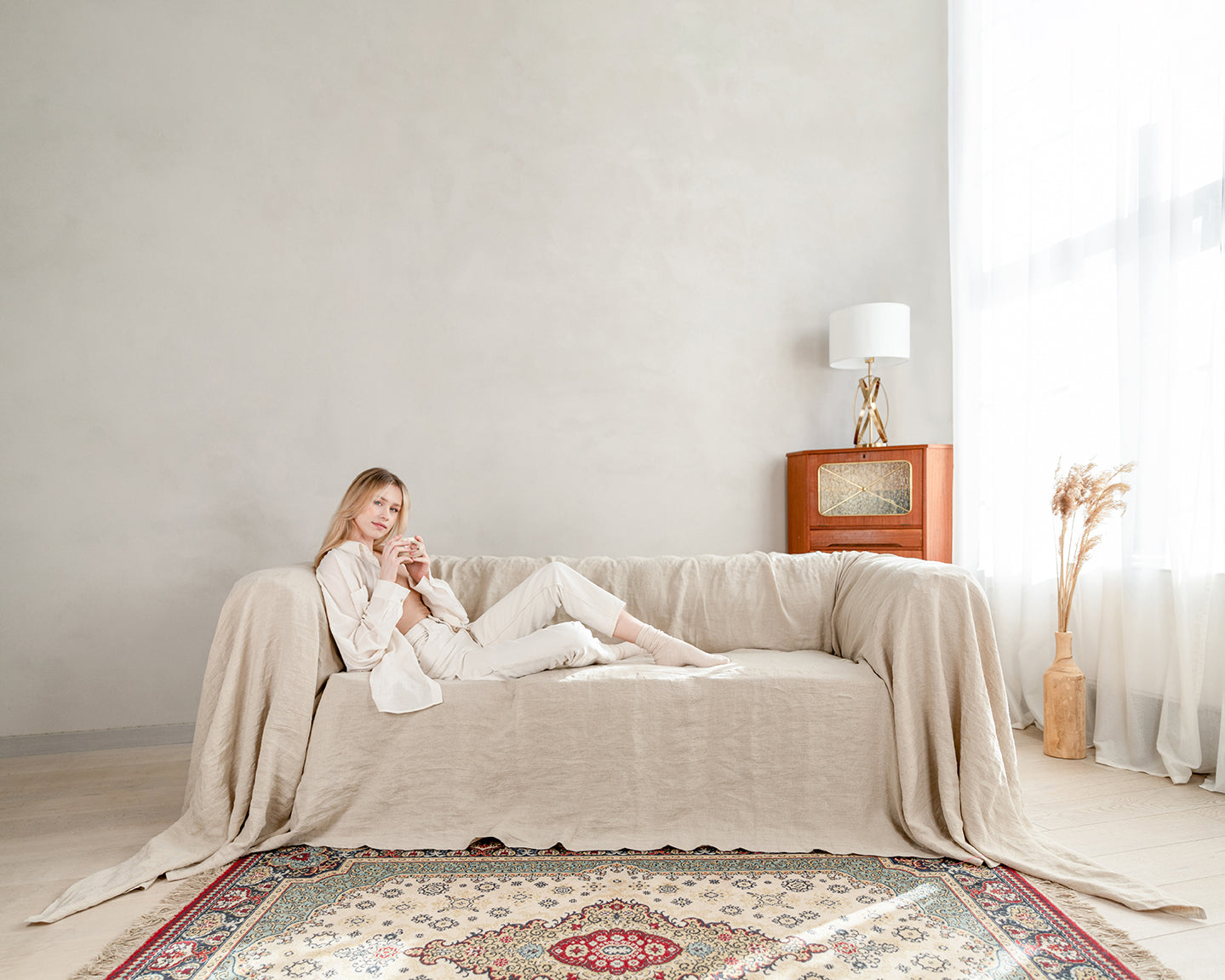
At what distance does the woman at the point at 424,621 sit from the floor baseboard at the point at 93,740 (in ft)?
4.01

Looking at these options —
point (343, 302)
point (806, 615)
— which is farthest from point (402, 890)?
point (343, 302)

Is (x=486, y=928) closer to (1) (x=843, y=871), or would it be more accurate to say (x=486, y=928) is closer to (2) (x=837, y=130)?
(1) (x=843, y=871)

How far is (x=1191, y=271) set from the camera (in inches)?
Answer: 102

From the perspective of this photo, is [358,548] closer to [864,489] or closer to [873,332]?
[864,489]

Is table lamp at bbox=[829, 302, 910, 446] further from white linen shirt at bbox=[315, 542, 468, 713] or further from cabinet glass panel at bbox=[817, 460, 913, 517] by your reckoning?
white linen shirt at bbox=[315, 542, 468, 713]

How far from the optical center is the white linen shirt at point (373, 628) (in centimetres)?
214

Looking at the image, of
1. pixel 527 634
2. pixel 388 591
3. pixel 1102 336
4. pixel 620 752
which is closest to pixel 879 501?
pixel 1102 336

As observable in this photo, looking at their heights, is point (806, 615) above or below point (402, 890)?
above

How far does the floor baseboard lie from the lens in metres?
3.08

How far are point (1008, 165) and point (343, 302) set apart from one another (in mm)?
2881

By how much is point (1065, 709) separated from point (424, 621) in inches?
87.8

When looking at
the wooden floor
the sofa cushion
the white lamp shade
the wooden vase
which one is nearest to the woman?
the sofa cushion

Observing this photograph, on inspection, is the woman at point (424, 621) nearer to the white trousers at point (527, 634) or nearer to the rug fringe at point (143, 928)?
the white trousers at point (527, 634)

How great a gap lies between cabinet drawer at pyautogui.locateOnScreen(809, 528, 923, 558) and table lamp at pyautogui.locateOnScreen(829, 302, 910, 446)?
397mm
